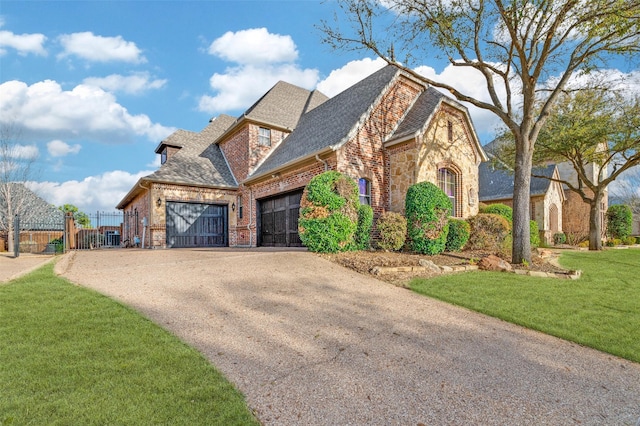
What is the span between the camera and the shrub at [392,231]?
1065cm

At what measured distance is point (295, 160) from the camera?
12.8 m

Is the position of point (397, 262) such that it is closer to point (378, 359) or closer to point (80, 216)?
point (378, 359)

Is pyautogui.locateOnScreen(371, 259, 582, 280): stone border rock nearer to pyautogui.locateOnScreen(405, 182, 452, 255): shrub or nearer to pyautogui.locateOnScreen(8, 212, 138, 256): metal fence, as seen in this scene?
pyautogui.locateOnScreen(405, 182, 452, 255): shrub

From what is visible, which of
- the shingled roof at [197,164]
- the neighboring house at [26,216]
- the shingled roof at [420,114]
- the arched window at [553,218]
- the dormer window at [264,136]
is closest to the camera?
the shingled roof at [420,114]

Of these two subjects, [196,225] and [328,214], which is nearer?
[328,214]

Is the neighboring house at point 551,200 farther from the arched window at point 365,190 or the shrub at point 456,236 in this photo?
the arched window at point 365,190

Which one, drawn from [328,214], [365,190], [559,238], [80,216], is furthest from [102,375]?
[80,216]

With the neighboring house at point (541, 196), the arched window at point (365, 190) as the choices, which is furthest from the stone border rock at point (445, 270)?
the neighboring house at point (541, 196)

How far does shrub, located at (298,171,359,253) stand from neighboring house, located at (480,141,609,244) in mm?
15264

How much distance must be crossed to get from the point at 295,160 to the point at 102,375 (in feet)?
34.0

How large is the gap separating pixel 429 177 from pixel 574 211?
19.3 m

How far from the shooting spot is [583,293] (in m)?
6.56

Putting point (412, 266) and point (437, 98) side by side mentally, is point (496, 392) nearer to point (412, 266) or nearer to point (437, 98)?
point (412, 266)

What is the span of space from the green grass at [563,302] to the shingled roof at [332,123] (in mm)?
6252
